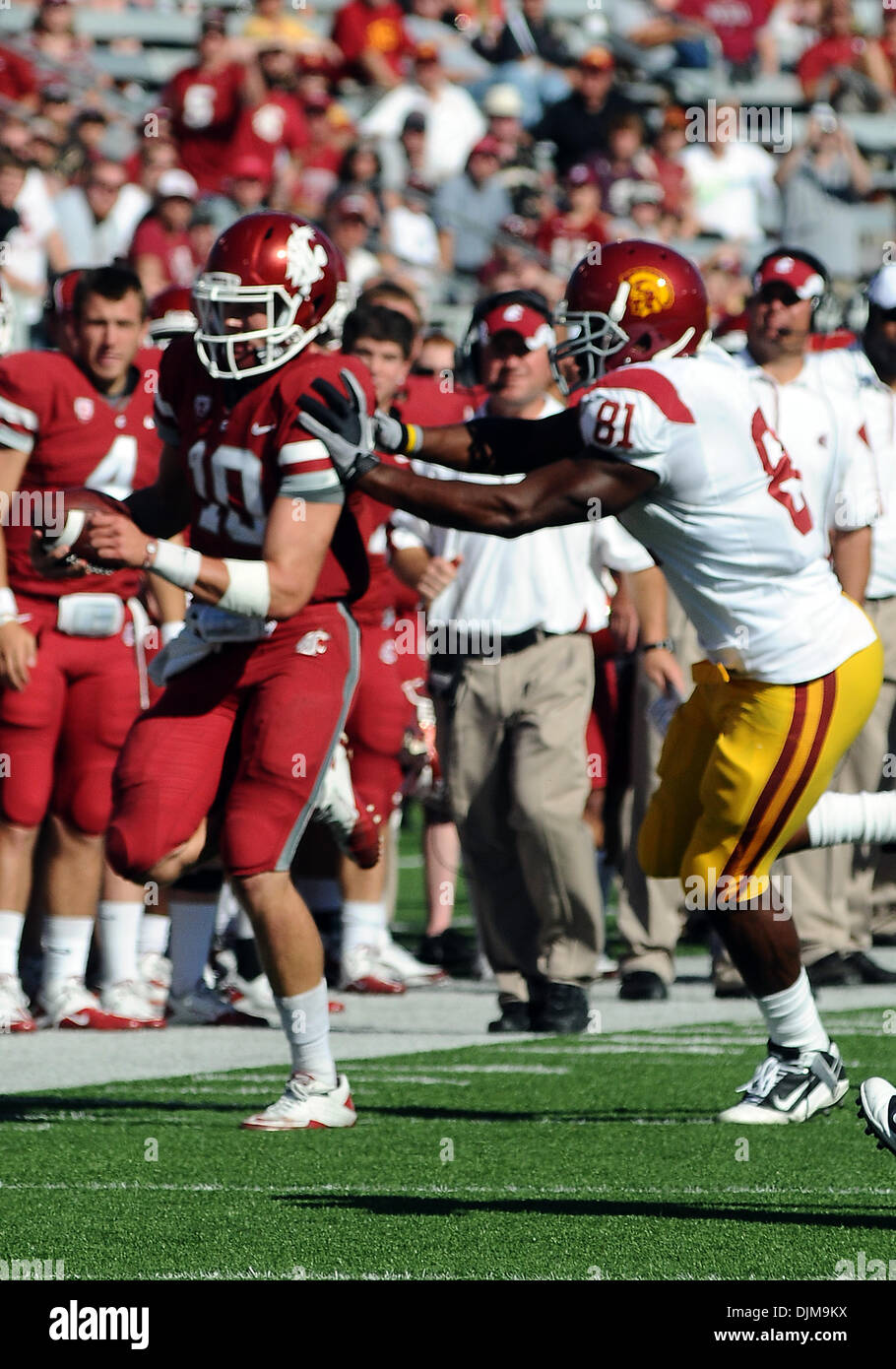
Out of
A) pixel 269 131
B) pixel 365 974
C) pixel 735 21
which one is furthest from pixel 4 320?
pixel 735 21

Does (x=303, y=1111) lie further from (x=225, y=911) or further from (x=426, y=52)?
(x=426, y=52)

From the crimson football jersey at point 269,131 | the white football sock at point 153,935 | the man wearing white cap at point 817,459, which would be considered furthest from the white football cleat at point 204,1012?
the crimson football jersey at point 269,131

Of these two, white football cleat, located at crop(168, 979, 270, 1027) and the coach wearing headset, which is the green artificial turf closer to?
the coach wearing headset

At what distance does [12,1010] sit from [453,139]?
1009 cm

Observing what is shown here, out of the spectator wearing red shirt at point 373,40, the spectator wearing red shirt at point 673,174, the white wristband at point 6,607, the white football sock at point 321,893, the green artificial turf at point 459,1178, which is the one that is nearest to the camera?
the green artificial turf at point 459,1178

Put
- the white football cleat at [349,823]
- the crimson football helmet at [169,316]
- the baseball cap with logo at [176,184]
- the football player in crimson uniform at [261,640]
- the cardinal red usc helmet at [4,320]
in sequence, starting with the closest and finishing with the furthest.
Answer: the football player in crimson uniform at [261,640]
the white football cleat at [349,823]
the cardinal red usc helmet at [4,320]
the crimson football helmet at [169,316]
the baseball cap with logo at [176,184]

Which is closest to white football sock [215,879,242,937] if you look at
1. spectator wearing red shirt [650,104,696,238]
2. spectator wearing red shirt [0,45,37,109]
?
spectator wearing red shirt [0,45,37,109]

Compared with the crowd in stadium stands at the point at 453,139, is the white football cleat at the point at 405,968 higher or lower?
lower

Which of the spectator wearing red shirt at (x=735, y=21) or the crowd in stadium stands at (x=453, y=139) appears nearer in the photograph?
the crowd in stadium stands at (x=453, y=139)

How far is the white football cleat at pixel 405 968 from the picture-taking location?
7.89m

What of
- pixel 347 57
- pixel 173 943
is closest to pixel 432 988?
pixel 173 943

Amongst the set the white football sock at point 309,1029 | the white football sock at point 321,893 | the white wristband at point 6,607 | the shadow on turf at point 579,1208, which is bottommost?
the white football sock at point 321,893

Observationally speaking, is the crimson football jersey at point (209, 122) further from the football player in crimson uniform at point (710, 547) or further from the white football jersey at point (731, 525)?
the white football jersey at point (731, 525)

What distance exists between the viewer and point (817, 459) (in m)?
6.84
